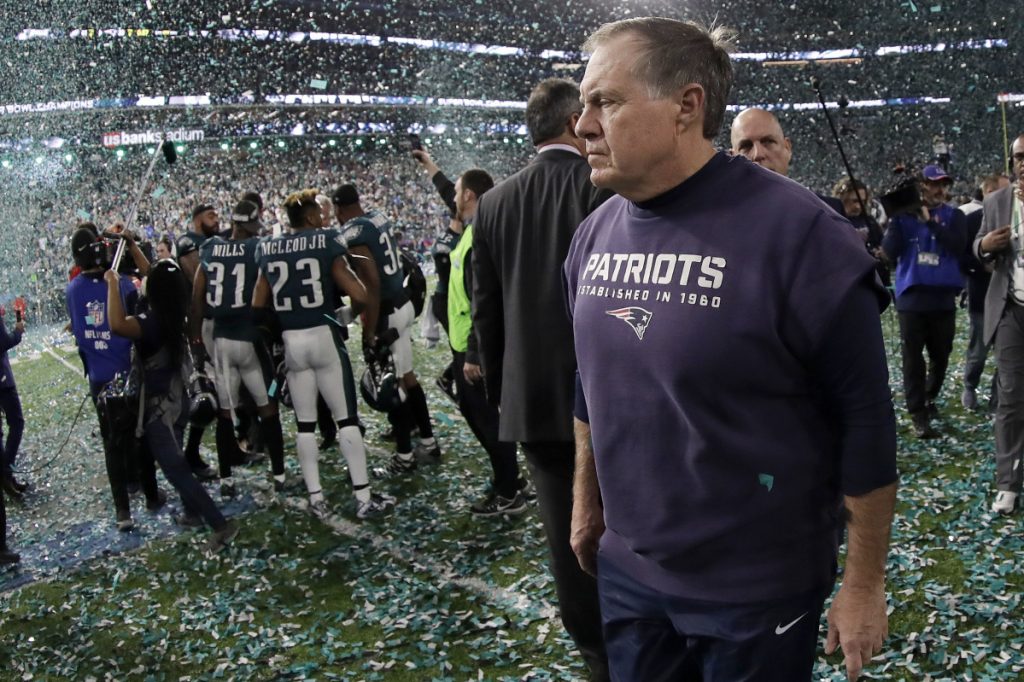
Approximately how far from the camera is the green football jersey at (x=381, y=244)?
5867 millimetres

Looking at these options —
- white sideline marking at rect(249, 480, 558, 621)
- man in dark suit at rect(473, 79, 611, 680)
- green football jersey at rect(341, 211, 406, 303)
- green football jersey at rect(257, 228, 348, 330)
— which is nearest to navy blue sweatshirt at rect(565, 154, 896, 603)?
man in dark suit at rect(473, 79, 611, 680)

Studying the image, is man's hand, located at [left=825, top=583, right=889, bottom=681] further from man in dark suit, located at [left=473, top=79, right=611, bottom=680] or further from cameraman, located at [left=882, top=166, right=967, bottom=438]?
cameraman, located at [left=882, top=166, right=967, bottom=438]

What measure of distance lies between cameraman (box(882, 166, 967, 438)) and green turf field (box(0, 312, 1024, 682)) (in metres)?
0.41

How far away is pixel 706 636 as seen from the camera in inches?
63.8

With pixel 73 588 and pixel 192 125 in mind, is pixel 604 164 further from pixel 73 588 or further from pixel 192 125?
pixel 192 125

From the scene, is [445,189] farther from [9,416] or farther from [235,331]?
[9,416]

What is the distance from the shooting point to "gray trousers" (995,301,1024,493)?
4.50m

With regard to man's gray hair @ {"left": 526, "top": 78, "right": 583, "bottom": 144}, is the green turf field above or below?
below

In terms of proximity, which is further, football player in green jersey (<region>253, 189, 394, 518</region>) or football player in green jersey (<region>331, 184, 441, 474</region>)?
football player in green jersey (<region>331, 184, 441, 474</region>)

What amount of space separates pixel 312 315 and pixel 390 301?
114 cm

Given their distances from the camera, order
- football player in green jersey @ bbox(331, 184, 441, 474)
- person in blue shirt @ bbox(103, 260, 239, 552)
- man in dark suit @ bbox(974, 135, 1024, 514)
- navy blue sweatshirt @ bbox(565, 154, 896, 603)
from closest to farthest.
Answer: navy blue sweatshirt @ bbox(565, 154, 896, 603), man in dark suit @ bbox(974, 135, 1024, 514), person in blue shirt @ bbox(103, 260, 239, 552), football player in green jersey @ bbox(331, 184, 441, 474)

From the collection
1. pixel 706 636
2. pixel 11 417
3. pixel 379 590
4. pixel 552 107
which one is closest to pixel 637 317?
pixel 706 636

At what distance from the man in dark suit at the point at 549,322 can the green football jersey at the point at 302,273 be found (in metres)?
2.44

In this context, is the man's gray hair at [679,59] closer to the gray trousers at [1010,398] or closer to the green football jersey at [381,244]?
the gray trousers at [1010,398]
